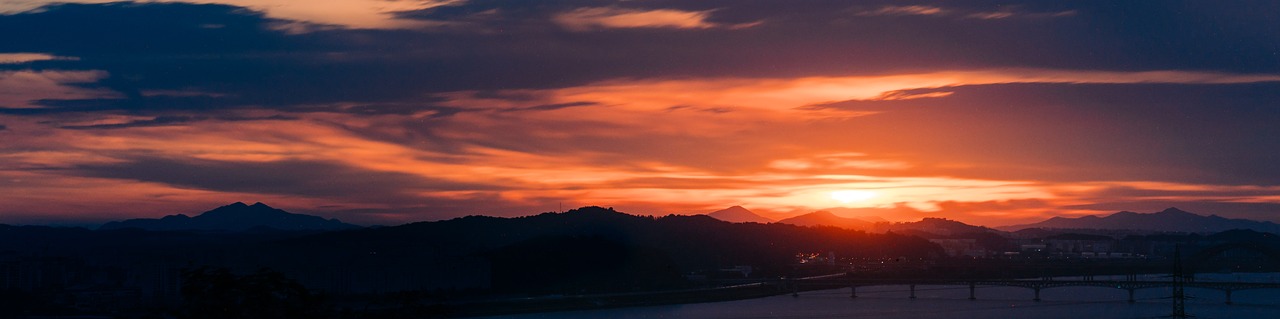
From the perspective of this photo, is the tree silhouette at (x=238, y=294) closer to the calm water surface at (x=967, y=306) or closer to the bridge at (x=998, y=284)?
the calm water surface at (x=967, y=306)

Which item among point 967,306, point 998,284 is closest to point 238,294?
point 967,306

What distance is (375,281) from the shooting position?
251ft

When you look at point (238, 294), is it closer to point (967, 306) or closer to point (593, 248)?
point (967, 306)

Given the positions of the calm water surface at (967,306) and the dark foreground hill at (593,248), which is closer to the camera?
the calm water surface at (967,306)

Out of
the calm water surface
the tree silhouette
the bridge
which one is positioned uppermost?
the tree silhouette

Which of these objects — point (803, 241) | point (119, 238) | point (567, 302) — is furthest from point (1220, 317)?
point (119, 238)

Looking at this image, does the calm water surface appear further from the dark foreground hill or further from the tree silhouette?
the tree silhouette

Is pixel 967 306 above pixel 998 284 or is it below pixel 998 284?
below

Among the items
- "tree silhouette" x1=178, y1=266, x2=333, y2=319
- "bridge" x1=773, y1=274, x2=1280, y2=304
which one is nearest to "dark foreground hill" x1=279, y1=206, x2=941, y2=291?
"bridge" x1=773, y1=274, x2=1280, y2=304

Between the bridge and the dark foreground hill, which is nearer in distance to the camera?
the bridge

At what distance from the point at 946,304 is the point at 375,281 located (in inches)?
1186

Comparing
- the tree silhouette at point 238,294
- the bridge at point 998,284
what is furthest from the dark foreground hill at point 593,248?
the tree silhouette at point 238,294

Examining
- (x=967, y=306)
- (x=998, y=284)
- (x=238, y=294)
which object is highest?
(x=238, y=294)

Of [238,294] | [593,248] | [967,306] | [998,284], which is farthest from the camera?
[593,248]
